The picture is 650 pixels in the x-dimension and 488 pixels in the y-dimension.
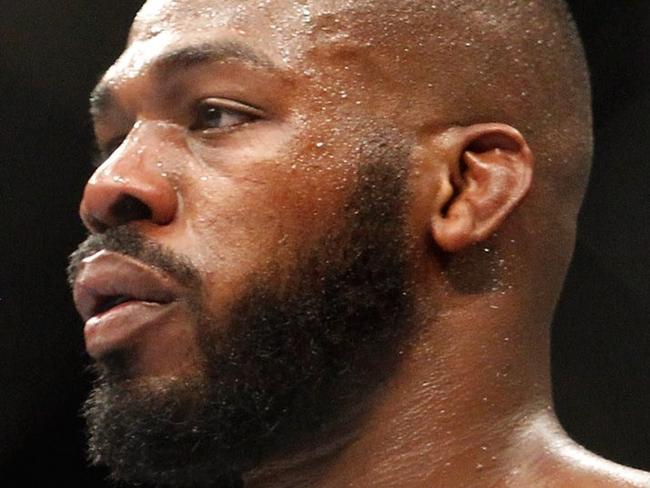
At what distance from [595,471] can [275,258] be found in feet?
1.15

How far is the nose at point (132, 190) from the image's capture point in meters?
1.18

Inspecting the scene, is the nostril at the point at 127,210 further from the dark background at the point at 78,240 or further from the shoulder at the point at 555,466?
the dark background at the point at 78,240

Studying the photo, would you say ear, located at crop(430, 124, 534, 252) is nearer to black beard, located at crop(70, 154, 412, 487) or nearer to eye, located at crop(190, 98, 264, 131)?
black beard, located at crop(70, 154, 412, 487)

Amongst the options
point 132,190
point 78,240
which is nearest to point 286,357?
point 132,190

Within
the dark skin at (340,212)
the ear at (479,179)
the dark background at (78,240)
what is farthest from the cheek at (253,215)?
the dark background at (78,240)

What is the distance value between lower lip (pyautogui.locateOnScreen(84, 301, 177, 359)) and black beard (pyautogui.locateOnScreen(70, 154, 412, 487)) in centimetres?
2

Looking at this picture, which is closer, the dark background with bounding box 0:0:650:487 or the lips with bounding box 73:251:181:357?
the lips with bounding box 73:251:181:357

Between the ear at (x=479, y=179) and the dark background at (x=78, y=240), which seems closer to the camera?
the ear at (x=479, y=179)

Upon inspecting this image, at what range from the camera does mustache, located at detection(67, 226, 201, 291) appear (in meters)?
1.16

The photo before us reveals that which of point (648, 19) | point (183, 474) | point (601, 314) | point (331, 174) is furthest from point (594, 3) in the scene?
point (183, 474)

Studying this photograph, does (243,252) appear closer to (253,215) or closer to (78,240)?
(253,215)

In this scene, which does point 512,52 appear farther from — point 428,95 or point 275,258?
point 275,258

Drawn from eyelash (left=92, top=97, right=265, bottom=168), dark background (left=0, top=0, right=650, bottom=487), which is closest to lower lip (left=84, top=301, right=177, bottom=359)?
eyelash (left=92, top=97, right=265, bottom=168)

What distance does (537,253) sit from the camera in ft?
4.19
